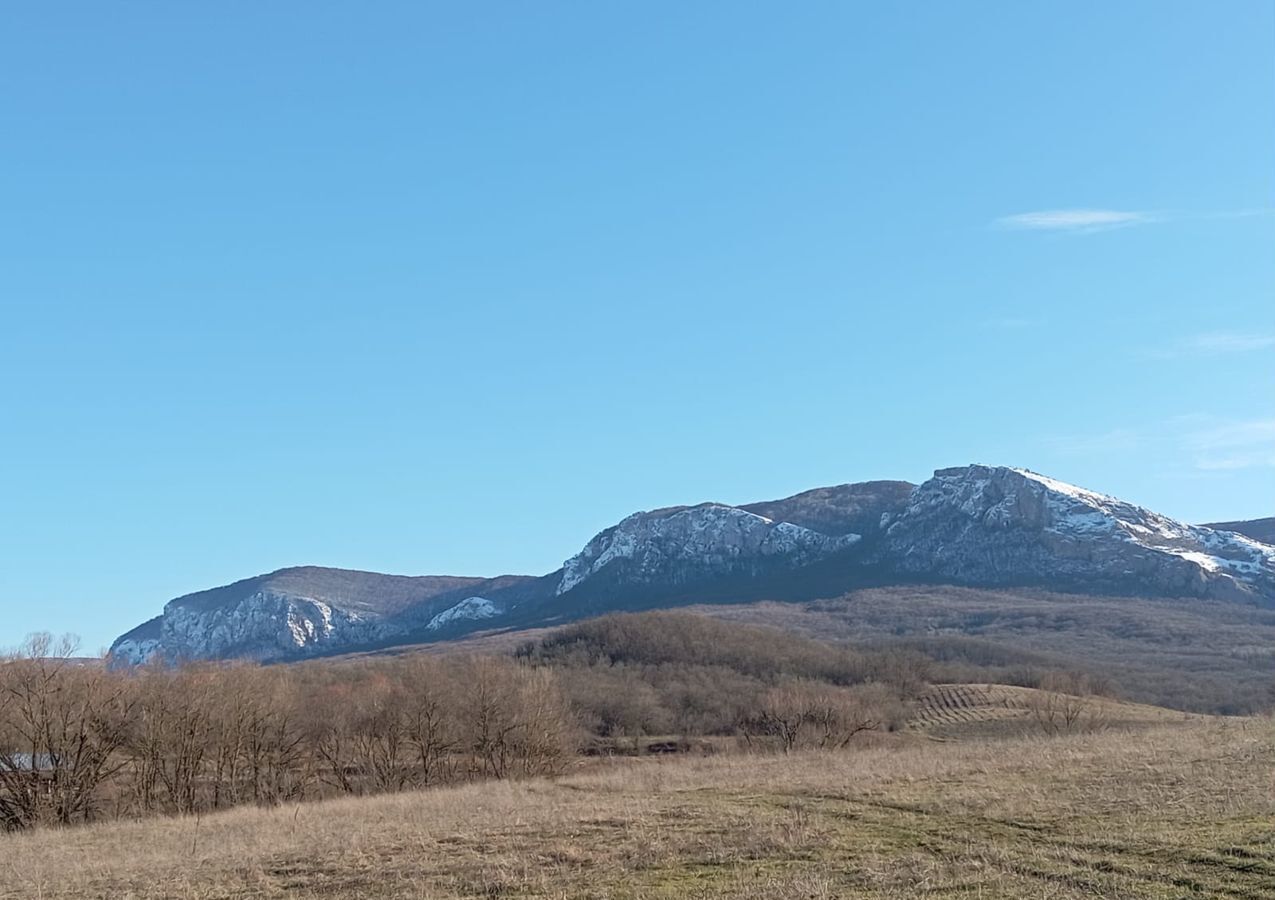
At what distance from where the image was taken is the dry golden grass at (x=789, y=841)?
56.5ft

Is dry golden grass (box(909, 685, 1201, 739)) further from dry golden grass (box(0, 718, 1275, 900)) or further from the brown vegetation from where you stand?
dry golden grass (box(0, 718, 1275, 900))

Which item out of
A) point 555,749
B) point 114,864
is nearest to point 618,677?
point 555,749

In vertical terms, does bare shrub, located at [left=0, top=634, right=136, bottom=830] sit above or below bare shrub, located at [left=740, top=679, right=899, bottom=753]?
above

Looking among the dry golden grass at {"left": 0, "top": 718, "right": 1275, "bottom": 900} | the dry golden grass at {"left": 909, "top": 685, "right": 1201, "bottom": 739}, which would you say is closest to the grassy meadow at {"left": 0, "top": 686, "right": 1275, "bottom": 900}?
the dry golden grass at {"left": 0, "top": 718, "right": 1275, "bottom": 900}

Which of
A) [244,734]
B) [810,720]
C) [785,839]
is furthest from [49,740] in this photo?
[810,720]

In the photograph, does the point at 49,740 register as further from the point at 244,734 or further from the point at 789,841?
the point at 789,841

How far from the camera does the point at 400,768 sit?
2736 inches

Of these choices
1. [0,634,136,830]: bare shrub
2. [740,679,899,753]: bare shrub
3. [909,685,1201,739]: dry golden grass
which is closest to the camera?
[0,634,136,830]: bare shrub

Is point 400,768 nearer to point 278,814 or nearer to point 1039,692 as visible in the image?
point 278,814

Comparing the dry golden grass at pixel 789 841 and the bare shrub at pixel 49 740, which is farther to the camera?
the bare shrub at pixel 49 740

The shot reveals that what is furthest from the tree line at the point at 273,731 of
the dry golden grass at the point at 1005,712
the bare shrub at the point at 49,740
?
the dry golden grass at the point at 1005,712

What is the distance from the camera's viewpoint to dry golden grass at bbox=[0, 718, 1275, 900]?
56.5 feet

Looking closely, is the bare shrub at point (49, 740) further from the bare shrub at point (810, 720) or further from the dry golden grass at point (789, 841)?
the bare shrub at point (810, 720)

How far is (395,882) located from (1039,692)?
5004 inches
